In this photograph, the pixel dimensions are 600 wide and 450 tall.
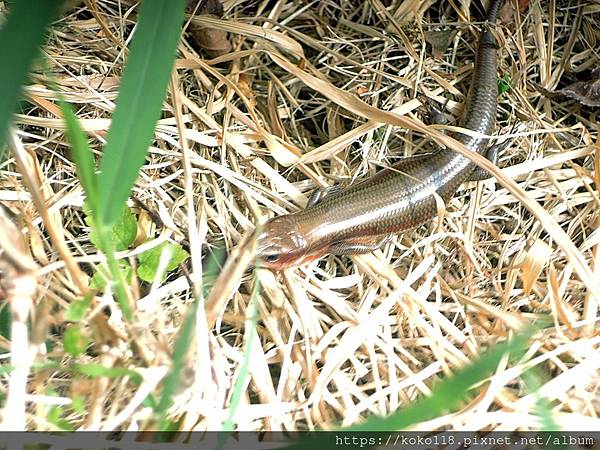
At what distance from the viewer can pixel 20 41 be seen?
2.87 ft

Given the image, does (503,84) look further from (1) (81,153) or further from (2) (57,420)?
(2) (57,420)

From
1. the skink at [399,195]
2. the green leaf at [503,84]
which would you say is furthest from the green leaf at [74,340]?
the green leaf at [503,84]

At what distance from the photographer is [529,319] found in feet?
5.82

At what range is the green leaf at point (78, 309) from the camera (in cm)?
119

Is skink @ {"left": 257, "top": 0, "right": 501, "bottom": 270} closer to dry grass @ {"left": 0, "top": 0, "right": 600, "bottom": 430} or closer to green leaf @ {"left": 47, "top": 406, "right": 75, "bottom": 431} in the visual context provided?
dry grass @ {"left": 0, "top": 0, "right": 600, "bottom": 430}

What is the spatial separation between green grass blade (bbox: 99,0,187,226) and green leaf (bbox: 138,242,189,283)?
2.24ft

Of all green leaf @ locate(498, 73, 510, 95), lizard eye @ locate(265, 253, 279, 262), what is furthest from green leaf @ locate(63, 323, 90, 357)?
green leaf @ locate(498, 73, 510, 95)

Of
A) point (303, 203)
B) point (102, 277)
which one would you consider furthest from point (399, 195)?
point (102, 277)

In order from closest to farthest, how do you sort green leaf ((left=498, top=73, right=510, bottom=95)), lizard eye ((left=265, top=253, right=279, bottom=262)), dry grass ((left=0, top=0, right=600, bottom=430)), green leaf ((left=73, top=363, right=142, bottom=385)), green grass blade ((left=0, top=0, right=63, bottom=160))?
green grass blade ((left=0, top=0, right=63, bottom=160)) → green leaf ((left=73, top=363, right=142, bottom=385)) → dry grass ((left=0, top=0, right=600, bottom=430)) → lizard eye ((left=265, top=253, right=279, bottom=262)) → green leaf ((left=498, top=73, right=510, bottom=95))

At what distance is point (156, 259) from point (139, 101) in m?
0.76

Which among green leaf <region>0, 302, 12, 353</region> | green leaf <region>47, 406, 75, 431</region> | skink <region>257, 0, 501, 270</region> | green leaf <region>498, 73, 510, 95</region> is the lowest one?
green leaf <region>47, 406, 75, 431</region>

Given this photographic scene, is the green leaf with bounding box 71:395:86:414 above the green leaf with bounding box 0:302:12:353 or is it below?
below

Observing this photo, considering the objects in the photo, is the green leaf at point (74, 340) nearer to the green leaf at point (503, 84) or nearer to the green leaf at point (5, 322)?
the green leaf at point (5, 322)

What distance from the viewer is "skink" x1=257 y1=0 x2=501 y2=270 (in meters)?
2.02
